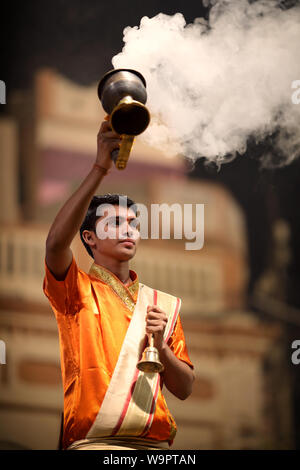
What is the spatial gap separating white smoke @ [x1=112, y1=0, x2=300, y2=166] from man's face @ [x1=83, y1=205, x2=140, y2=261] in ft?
2.27

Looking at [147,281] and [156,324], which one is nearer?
[156,324]

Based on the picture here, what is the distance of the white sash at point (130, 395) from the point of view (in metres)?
3.11

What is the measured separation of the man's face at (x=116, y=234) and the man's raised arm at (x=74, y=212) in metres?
0.31

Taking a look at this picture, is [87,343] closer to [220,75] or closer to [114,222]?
[114,222]

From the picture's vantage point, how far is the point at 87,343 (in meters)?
3.21

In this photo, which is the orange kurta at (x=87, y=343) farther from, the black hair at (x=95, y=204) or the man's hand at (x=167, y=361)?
Result: the black hair at (x=95, y=204)

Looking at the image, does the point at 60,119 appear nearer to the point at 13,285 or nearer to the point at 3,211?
the point at 3,211

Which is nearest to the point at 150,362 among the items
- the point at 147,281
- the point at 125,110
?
the point at 125,110

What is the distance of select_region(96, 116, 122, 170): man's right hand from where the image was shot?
3170mm

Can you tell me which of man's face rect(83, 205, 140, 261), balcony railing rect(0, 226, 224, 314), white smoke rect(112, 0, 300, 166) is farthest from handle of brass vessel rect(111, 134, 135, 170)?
balcony railing rect(0, 226, 224, 314)

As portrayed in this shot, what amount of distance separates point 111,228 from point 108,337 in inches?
20.4

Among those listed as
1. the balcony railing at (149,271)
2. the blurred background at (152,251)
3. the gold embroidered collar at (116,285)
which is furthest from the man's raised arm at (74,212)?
the balcony railing at (149,271)

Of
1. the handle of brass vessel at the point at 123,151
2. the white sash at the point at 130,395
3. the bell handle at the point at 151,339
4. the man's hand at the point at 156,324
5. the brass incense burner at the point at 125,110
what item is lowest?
the white sash at the point at 130,395

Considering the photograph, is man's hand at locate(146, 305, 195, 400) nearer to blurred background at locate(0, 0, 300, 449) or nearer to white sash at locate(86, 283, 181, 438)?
white sash at locate(86, 283, 181, 438)
